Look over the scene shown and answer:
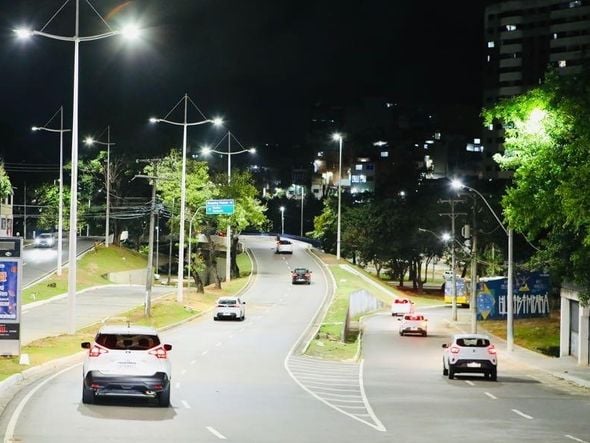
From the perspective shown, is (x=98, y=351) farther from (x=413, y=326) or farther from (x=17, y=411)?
(x=413, y=326)

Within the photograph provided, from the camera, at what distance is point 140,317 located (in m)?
53.4

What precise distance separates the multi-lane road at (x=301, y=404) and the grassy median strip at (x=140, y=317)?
74.9 inches

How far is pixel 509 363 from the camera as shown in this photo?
4397 cm

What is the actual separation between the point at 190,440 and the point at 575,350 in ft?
114

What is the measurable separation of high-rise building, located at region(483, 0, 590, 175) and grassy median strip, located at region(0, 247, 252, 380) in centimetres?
8069

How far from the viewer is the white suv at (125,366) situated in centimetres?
1977

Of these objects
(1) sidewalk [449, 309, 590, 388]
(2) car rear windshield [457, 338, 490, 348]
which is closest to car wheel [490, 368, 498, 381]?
(2) car rear windshield [457, 338, 490, 348]

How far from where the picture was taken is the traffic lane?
61.3ft

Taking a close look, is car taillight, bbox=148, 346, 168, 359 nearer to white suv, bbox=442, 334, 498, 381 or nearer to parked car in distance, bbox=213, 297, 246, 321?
white suv, bbox=442, 334, 498, 381

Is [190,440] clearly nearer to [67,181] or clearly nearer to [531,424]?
[531,424]

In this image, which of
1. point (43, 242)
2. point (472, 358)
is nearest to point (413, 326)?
point (472, 358)

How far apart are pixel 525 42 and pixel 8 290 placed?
150 metres

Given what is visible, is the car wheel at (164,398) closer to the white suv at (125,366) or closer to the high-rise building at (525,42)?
the white suv at (125,366)

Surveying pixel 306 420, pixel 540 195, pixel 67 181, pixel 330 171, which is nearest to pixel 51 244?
pixel 67 181
